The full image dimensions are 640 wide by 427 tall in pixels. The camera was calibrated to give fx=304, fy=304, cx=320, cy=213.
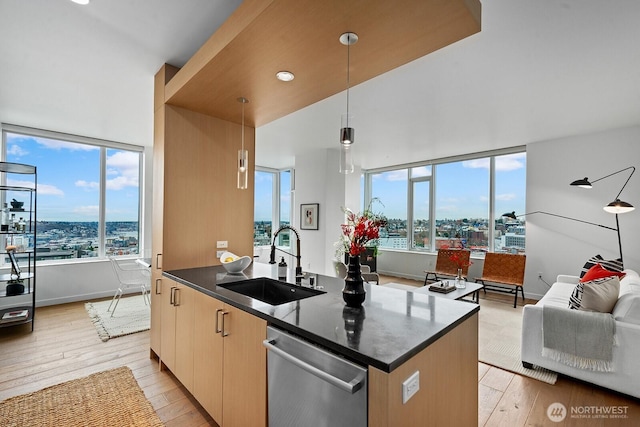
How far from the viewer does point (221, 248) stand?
3.04 meters

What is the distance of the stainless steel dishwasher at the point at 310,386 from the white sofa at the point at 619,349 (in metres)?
2.45

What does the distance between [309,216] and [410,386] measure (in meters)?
5.25

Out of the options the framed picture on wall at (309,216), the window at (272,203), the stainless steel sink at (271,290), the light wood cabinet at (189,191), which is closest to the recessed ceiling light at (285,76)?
the light wood cabinet at (189,191)

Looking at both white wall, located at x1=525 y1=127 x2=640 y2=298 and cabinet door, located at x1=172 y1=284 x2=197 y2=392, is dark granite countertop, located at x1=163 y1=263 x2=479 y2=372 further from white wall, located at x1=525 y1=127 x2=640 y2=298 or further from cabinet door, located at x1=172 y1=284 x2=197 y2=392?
white wall, located at x1=525 y1=127 x2=640 y2=298

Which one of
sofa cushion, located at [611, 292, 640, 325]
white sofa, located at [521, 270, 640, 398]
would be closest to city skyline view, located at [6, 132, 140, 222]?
white sofa, located at [521, 270, 640, 398]

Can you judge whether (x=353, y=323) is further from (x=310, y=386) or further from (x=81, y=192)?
(x=81, y=192)

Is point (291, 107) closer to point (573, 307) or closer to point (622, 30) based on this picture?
point (622, 30)

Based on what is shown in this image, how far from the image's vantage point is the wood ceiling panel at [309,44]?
4.73ft

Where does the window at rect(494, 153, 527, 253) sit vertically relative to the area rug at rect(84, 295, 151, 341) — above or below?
above

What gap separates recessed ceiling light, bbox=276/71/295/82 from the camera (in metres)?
2.14

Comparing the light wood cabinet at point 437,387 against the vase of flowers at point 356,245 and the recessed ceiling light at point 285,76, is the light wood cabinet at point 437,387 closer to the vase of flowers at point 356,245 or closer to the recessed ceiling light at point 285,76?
the vase of flowers at point 356,245

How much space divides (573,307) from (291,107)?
10.2ft

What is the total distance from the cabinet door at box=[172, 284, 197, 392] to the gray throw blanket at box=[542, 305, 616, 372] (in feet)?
9.46

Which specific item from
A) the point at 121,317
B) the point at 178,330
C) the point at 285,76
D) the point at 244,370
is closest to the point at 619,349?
the point at 244,370
